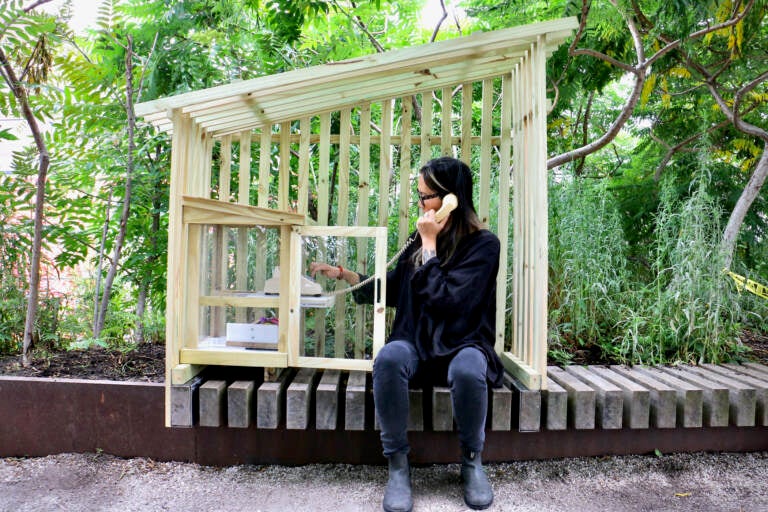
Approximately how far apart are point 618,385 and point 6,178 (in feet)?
12.5

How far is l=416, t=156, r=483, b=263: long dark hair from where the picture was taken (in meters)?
2.51

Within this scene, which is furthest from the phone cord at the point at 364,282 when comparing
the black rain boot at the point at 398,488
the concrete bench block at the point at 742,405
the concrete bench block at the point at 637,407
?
the concrete bench block at the point at 742,405

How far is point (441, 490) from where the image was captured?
2.22 m

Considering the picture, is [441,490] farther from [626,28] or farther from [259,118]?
[626,28]

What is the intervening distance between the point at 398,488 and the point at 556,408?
0.78 meters

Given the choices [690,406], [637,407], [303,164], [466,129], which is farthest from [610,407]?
[303,164]

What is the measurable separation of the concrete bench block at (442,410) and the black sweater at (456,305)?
163mm

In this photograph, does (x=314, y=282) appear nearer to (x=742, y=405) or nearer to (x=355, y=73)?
(x=355, y=73)

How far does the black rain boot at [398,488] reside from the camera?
6.66 feet

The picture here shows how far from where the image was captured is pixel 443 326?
92.5 inches

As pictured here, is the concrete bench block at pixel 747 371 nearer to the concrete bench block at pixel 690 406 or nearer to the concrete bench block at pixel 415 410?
the concrete bench block at pixel 690 406

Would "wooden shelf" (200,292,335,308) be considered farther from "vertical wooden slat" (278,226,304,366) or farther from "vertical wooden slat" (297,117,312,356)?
"vertical wooden slat" (297,117,312,356)

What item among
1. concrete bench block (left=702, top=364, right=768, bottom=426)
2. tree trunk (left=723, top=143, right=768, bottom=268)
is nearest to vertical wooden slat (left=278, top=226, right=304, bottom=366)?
concrete bench block (left=702, top=364, right=768, bottom=426)

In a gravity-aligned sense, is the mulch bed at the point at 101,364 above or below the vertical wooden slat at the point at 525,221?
below
